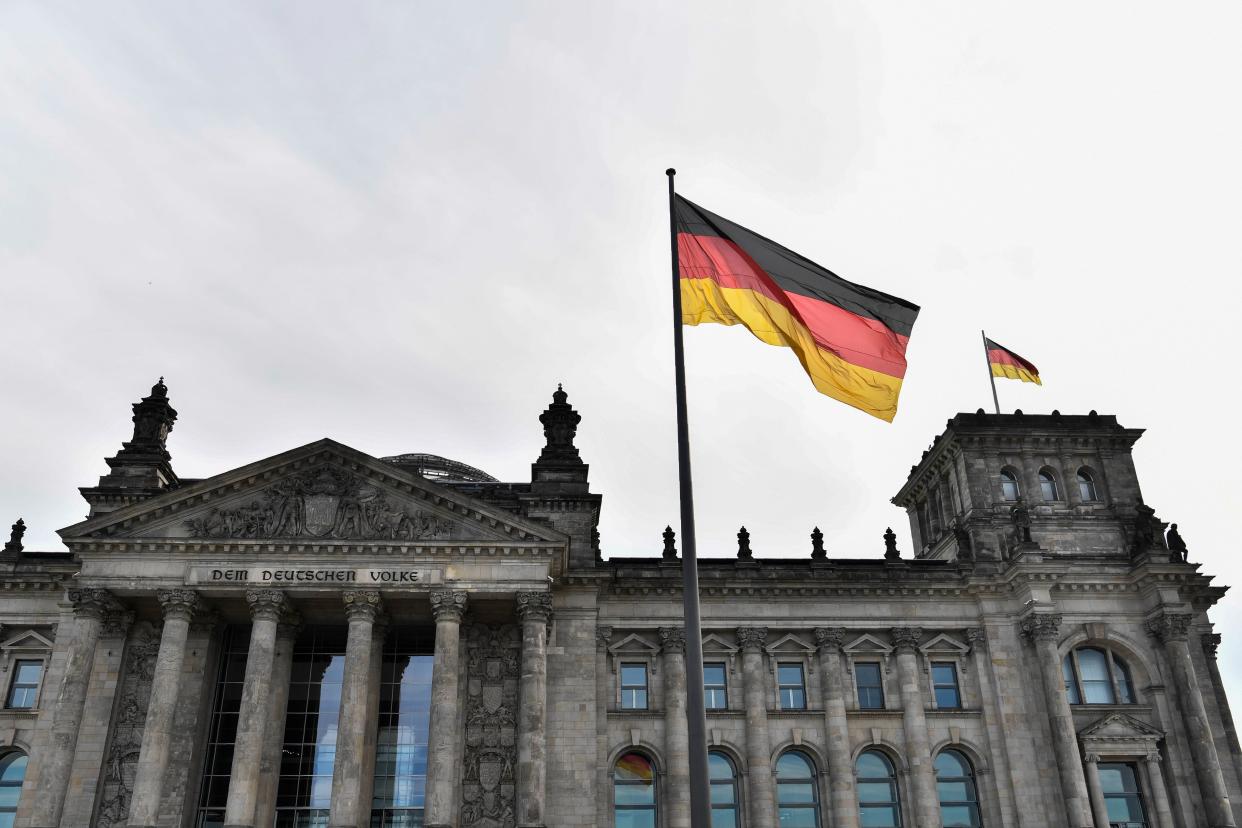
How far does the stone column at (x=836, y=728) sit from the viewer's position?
40156 mm

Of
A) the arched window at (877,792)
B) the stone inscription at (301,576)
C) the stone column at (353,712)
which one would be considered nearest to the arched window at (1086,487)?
the arched window at (877,792)

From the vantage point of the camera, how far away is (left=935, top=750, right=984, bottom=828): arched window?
41.2 metres

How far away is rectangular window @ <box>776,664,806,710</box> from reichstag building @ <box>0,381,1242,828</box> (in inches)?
5.0

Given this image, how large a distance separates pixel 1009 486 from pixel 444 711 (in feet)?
87.9

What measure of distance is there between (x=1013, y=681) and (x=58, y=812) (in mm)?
35801

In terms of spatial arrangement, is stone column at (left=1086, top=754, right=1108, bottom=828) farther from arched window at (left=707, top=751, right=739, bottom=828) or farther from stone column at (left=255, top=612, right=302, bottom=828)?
stone column at (left=255, top=612, right=302, bottom=828)

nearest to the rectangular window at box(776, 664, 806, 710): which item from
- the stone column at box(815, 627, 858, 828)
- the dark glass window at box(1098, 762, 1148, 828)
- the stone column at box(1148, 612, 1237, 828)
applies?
the stone column at box(815, 627, 858, 828)

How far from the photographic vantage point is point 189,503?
130ft

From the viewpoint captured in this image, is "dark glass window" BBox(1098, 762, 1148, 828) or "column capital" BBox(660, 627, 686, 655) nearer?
"dark glass window" BBox(1098, 762, 1148, 828)

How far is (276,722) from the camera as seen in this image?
1549 inches

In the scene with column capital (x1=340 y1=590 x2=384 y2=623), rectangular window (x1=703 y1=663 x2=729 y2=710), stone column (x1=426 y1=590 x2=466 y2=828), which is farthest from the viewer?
rectangular window (x1=703 y1=663 x2=729 y2=710)

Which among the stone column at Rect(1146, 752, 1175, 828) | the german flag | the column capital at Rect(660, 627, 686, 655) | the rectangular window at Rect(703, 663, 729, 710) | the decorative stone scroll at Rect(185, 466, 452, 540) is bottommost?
the stone column at Rect(1146, 752, 1175, 828)

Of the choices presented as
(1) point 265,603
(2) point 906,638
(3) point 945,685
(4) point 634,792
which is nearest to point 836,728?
(2) point 906,638

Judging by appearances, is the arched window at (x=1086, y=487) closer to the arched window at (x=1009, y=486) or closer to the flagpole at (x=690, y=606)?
the arched window at (x=1009, y=486)
